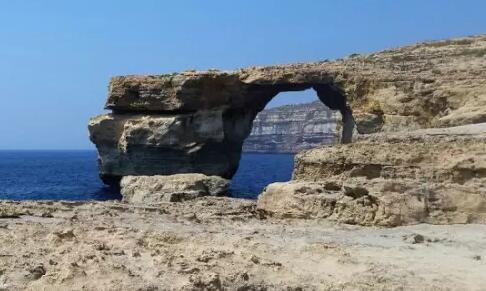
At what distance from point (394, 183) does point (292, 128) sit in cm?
14575

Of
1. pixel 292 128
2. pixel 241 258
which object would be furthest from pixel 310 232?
pixel 292 128

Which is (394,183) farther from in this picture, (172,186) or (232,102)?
(232,102)

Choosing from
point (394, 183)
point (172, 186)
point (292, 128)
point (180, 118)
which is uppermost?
point (292, 128)

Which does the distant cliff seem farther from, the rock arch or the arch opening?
the rock arch

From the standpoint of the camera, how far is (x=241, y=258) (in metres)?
8.71

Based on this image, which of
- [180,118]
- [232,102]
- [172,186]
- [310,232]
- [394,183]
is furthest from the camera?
[232,102]

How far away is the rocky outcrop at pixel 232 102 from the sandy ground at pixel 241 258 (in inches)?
1070

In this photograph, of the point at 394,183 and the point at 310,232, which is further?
the point at 394,183

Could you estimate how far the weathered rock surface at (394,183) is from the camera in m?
12.8

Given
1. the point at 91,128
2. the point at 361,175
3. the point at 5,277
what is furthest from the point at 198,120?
the point at 5,277

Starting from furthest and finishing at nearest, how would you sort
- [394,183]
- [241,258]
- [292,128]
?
[292,128] → [394,183] → [241,258]

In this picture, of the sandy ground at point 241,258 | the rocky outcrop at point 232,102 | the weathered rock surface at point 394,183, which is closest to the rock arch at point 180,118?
the rocky outcrop at point 232,102

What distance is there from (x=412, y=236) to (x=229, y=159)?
40.3m

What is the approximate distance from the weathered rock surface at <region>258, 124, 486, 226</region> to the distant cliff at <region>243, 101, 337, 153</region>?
11741 cm
